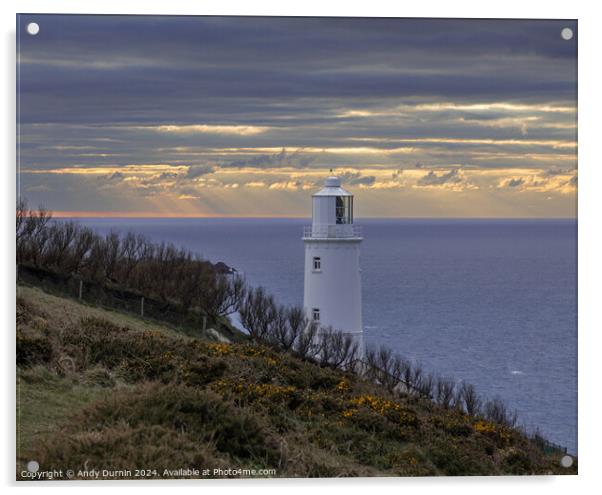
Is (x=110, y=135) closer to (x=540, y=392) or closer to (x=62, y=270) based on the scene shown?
(x=62, y=270)

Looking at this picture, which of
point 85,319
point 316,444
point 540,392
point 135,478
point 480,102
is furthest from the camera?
point 540,392

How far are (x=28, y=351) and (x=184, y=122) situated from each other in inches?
174

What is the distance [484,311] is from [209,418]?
6362cm

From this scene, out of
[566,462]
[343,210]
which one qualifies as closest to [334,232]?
[343,210]

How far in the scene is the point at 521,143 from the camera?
571 inches

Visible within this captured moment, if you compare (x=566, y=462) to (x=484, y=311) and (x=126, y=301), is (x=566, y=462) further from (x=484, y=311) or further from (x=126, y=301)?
(x=484, y=311)

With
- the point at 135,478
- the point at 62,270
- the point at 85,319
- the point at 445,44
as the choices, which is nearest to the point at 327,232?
the point at 62,270

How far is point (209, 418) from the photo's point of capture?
37.4 feet

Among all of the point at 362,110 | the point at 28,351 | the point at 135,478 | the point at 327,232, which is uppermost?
the point at 362,110

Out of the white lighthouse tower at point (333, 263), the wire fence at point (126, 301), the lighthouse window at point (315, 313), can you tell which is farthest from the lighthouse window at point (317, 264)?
the wire fence at point (126, 301)

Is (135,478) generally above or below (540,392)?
above

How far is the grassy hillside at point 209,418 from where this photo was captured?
35.4ft

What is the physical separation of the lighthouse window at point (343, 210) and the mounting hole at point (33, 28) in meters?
Answer: 16.9

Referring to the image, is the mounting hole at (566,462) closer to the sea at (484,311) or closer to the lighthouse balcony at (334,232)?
the sea at (484,311)
